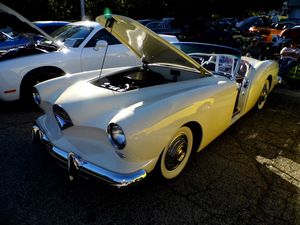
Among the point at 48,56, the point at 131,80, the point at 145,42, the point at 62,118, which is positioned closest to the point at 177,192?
the point at 62,118

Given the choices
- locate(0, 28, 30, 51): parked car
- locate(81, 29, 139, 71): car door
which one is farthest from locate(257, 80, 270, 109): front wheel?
locate(0, 28, 30, 51): parked car

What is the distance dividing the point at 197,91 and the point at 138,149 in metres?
0.96

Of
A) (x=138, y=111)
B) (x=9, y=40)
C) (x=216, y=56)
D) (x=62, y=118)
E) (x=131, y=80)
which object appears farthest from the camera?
(x=9, y=40)

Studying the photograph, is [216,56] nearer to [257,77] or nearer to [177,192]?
[257,77]

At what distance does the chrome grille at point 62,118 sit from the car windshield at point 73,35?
2771mm

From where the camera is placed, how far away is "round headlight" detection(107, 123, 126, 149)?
6.95 ft

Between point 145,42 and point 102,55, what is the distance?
2.35 meters

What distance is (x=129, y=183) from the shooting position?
7.00 ft

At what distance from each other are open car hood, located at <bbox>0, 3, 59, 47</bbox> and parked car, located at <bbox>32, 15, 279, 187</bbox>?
1.56 metres

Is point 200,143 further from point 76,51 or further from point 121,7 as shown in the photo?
point 121,7

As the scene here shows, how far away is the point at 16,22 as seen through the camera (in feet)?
14.5

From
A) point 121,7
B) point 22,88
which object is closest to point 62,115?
point 22,88

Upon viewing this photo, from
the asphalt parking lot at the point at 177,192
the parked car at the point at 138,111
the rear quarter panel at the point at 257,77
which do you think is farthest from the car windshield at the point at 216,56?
the asphalt parking lot at the point at 177,192

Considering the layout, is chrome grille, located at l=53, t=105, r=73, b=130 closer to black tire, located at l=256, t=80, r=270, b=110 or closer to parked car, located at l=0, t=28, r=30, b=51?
black tire, located at l=256, t=80, r=270, b=110
